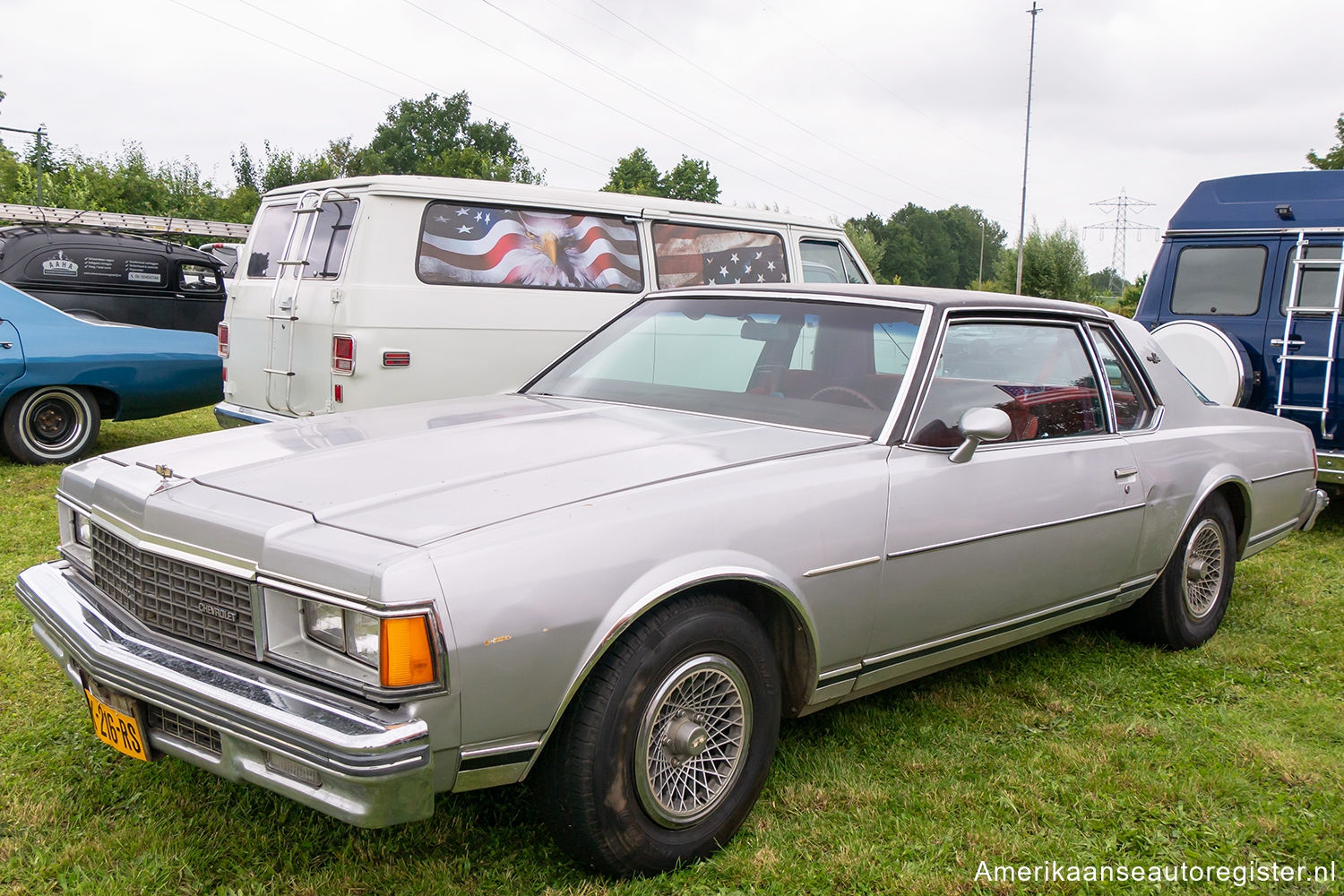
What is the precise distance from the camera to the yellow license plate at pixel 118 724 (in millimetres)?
2500

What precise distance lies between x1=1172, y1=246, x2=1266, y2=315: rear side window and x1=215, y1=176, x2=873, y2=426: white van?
3.87m

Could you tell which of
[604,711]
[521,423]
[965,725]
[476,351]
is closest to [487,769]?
[604,711]

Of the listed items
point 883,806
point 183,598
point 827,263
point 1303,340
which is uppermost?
point 827,263

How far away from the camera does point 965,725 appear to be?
365 cm

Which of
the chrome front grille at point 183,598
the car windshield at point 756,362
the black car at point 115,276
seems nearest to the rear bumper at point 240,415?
the black car at point 115,276

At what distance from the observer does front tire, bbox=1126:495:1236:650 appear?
4.36 meters

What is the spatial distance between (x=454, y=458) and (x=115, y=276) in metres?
7.60

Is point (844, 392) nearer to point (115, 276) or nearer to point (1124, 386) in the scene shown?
point (1124, 386)

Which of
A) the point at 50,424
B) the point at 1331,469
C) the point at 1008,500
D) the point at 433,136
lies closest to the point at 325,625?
the point at 1008,500

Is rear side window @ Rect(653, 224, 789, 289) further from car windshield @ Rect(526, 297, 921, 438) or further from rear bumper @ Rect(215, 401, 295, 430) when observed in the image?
car windshield @ Rect(526, 297, 921, 438)

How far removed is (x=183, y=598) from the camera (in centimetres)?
253

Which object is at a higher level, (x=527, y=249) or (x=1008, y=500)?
(x=527, y=249)

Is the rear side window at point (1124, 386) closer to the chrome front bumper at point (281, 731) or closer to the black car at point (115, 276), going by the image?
the chrome front bumper at point (281, 731)

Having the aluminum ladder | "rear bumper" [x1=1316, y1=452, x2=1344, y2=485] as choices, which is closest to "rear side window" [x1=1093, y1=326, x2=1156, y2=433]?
"rear bumper" [x1=1316, y1=452, x2=1344, y2=485]
